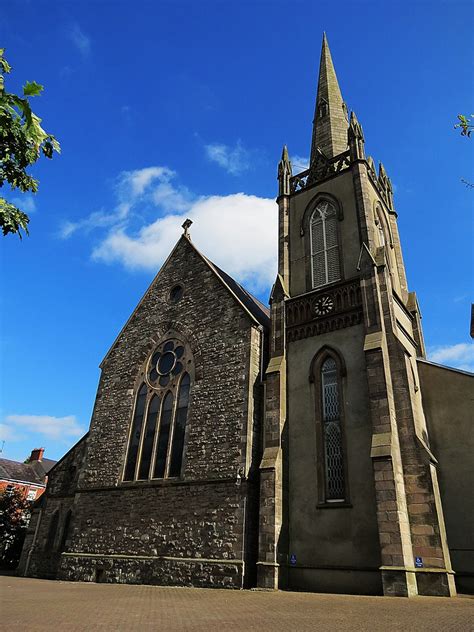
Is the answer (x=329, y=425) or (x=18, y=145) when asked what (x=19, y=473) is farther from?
(x=18, y=145)

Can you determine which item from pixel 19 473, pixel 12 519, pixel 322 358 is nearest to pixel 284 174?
pixel 322 358

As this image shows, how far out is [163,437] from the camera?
64.5ft

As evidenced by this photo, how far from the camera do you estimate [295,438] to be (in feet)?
53.9

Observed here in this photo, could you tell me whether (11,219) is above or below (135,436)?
below

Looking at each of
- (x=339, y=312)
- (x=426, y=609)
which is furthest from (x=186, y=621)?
(x=339, y=312)

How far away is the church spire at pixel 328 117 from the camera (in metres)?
24.5

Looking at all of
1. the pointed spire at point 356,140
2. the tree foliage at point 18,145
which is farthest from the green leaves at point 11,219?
the pointed spire at point 356,140

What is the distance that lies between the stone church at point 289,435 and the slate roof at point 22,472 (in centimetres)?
2803

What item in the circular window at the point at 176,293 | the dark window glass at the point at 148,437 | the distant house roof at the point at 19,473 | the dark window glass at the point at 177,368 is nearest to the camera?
the dark window glass at the point at 148,437

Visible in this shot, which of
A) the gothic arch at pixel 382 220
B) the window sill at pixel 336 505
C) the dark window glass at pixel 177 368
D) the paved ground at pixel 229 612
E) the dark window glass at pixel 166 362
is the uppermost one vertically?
the gothic arch at pixel 382 220

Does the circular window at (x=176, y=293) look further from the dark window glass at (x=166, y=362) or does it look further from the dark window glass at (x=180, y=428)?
the dark window glass at (x=180, y=428)

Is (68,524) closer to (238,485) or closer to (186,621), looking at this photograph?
(238,485)

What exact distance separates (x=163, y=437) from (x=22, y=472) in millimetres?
37686

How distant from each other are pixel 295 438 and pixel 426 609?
24.3ft
